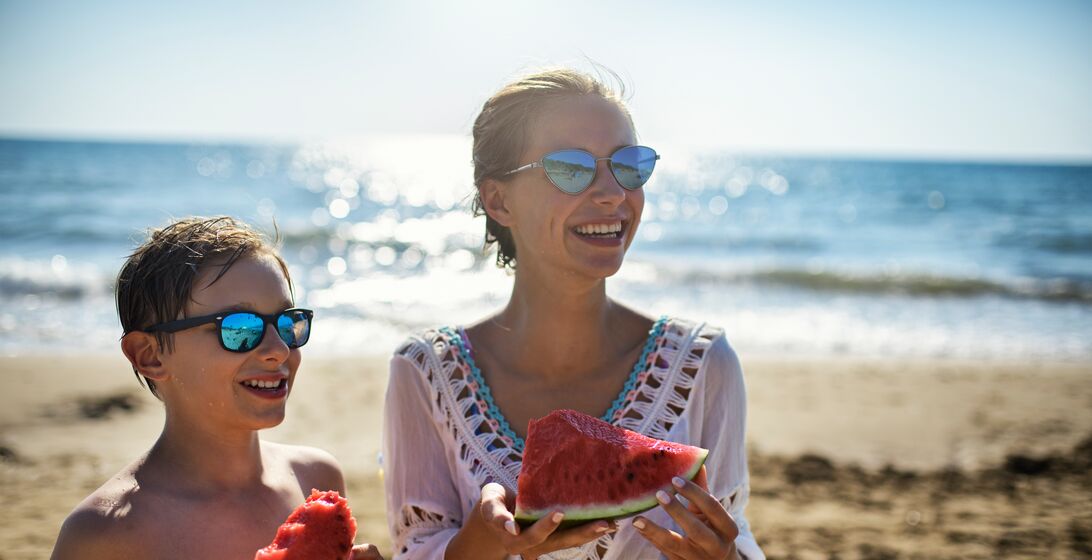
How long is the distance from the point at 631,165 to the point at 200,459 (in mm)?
1660

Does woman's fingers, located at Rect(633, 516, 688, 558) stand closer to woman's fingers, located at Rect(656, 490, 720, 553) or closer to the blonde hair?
woman's fingers, located at Rect(656, 490, 720, 553)

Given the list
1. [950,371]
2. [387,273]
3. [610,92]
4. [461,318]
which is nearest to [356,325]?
[461,318]

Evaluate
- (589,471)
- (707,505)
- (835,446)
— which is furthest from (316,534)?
(835,446)

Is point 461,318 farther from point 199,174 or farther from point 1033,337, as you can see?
point 199,174

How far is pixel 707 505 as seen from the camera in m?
2.02

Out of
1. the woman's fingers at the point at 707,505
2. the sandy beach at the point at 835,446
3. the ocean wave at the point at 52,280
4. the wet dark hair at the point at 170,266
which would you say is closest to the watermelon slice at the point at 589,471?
the woman's fingers at the point at 707,505

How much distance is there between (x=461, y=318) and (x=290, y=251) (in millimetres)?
8890

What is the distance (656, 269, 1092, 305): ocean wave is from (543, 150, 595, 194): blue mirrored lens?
16.3 m

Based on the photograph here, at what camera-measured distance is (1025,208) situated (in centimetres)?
3931

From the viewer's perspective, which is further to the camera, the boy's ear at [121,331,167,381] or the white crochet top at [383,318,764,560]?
the white crochet top at [383,318,764,560]

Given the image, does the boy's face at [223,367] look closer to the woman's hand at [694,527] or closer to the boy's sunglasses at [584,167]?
the boy's sunglasses at [584,167]

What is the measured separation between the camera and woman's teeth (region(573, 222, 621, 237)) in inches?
108

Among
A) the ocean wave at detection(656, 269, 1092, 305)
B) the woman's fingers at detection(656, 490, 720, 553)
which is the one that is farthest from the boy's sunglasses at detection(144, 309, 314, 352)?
the ocean wave at detection(656, 269, 1092, 305)

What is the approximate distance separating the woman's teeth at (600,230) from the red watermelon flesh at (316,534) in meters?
1.14
